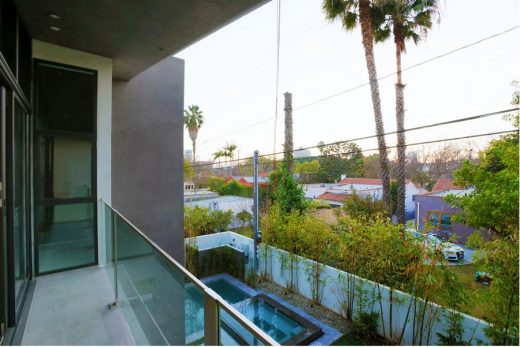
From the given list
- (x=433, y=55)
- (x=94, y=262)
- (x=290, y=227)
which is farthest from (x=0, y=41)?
(x=433, y=55)

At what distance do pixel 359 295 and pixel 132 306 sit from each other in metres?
4.35

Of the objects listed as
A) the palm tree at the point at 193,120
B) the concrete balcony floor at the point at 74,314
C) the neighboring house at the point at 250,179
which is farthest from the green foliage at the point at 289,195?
A: the palm tree at the point at 193,120

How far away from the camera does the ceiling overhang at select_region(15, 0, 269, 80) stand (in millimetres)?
2613

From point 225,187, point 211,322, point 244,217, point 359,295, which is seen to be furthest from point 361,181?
point 211,322

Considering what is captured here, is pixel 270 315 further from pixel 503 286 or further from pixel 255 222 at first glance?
pixel 503 286

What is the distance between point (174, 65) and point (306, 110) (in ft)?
17.5

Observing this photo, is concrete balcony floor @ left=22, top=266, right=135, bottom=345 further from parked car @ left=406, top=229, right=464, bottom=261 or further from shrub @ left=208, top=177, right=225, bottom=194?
shrub @ left=208, top=177, right=225, bottom=194

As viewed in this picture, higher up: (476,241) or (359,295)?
(476,241)

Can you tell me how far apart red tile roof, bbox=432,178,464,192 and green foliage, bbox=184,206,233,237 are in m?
6.72

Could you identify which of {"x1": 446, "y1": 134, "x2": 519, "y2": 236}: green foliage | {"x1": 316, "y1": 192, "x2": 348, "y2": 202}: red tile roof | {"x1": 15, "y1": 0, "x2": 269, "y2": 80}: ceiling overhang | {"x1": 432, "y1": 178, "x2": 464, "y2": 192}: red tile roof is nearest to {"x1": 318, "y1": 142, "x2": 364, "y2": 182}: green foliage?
{"x1": 316, "y1": 192, "x2": 348, "y2": 202}: red tile roof

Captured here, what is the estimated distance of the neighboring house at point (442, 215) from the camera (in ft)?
13.6

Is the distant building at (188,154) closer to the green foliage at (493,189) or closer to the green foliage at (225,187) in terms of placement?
the green foliage at (225,187)

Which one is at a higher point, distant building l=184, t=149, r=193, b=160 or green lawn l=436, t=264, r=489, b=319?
distant building l=184, t=149, r=193, b=160

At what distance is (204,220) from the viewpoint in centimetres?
969
